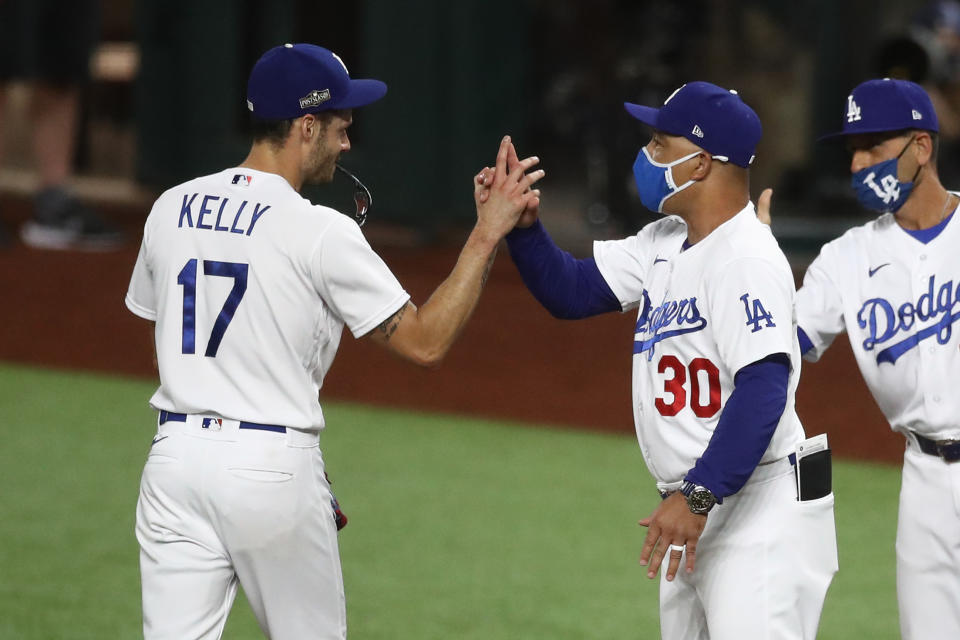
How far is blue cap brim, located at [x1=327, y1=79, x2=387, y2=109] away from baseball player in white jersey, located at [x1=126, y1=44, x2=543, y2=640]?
1.3 inches

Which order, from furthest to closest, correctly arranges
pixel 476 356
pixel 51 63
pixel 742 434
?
1. pixel 51 63
2. pixel 476 356
3. pixel 742 434

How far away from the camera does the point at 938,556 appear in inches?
131

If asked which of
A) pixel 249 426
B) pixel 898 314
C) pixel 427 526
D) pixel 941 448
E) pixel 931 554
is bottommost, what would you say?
pixel 427 526

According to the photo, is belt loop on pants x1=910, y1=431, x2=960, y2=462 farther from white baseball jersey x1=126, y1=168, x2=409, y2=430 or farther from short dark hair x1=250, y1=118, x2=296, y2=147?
short dark hair x1=250, y1=118, x2=296, y2=147

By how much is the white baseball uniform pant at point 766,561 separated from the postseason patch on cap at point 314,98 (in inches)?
47.3

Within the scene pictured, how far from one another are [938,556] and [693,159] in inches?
43.3

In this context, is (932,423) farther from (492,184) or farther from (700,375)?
(492,184)

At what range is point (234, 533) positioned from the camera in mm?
2889

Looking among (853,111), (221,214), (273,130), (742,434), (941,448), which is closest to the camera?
(742,434)

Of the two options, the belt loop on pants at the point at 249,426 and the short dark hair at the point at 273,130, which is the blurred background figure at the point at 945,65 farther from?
the belt loop on pants at the point at 249,426

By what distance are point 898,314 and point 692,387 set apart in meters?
0.71

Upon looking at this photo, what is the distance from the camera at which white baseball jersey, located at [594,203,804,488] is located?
2908 millimetres

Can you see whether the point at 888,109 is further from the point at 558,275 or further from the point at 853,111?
the point at 558,275

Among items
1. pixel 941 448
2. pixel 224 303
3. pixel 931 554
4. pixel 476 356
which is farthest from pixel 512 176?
pixel 476 356
